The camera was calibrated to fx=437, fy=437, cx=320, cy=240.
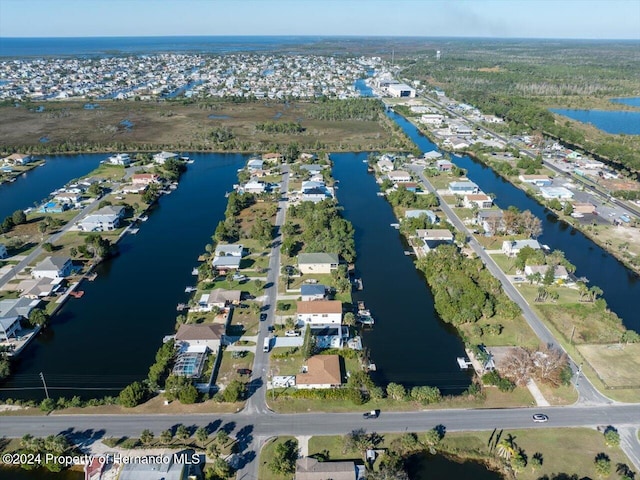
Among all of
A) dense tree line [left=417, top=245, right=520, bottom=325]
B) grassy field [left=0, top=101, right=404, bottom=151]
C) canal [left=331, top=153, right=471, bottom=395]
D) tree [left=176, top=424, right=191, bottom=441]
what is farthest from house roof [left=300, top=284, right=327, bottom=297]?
grassy field [left=0, top=101, right=404, bottom=151]

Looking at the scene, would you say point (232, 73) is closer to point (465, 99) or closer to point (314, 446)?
point (465, 99)

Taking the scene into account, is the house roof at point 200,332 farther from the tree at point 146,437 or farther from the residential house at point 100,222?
the residential house at point 100,222

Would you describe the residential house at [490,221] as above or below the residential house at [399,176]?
below

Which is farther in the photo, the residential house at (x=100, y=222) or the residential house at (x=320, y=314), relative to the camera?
the residential house at (x=100, y=222)

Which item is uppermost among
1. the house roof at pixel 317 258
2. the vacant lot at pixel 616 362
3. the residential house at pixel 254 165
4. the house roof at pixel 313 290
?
the residential house at pixel 254 165

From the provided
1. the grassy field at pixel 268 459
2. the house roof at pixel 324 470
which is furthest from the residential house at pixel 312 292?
the house roof at pixel 324 470

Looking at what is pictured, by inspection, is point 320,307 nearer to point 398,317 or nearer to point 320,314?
point 320,314
